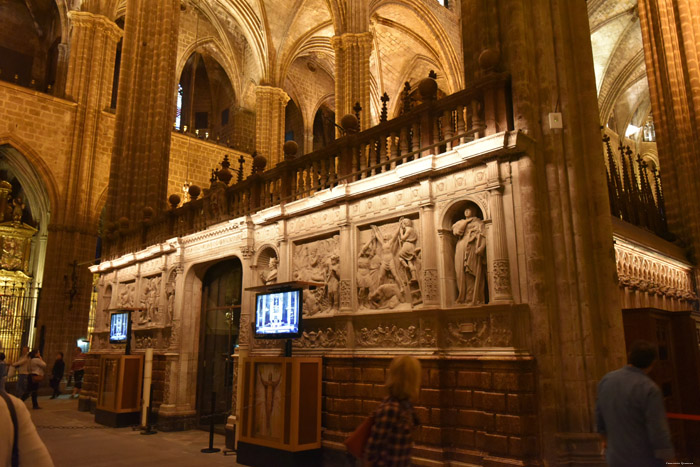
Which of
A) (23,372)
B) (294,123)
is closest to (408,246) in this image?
(23,372)

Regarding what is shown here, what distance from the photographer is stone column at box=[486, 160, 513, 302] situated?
17.3 ft

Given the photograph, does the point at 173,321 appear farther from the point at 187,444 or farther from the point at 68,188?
the point at 68,188

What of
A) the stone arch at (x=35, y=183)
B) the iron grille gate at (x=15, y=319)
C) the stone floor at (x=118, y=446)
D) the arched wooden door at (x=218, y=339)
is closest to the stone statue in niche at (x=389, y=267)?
the stone floor at (x=118, y=446)

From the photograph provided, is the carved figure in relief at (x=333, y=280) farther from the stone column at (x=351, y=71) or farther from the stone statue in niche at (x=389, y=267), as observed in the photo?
the stone column at (x=351, y=71)

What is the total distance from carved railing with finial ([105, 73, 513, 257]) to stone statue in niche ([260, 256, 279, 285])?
0.88m

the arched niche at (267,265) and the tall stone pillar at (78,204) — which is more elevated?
the tall stone pillar at (78,204)

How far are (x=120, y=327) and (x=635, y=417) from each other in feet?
33.4

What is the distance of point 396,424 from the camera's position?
3.16m

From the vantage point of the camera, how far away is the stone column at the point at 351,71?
64.7 ft

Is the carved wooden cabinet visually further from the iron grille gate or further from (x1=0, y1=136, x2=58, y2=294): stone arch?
(x1=0, y1=136, x2=58, y2=294): stone arch

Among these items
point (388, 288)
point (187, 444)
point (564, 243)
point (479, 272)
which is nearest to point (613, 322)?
point (564, 243)

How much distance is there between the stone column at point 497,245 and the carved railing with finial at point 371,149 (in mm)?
547

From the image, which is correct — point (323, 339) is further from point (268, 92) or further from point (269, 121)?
point (268, 92)

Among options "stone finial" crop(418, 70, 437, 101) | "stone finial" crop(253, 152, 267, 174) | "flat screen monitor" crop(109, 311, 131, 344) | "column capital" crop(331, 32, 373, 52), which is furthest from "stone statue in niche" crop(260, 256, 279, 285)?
"column capital" crop(331, 32, 373, 52)
